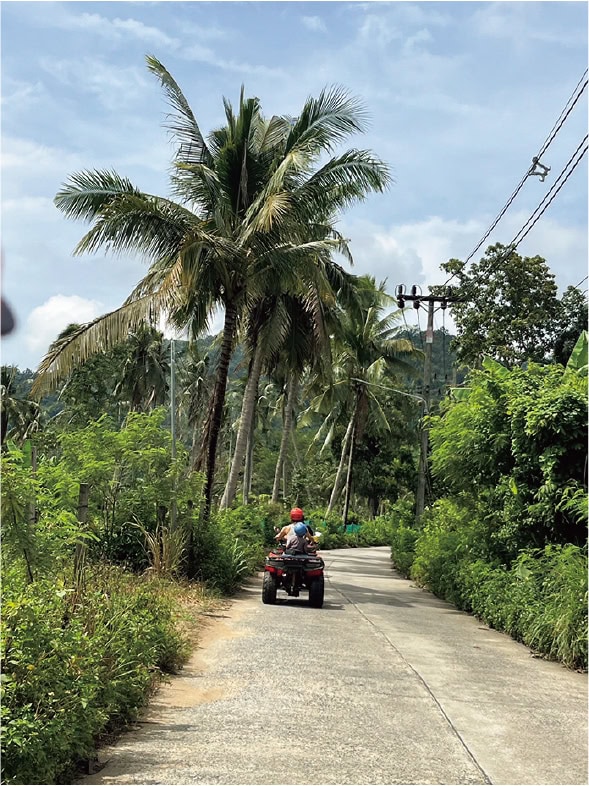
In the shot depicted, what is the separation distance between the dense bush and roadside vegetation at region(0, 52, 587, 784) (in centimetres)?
2

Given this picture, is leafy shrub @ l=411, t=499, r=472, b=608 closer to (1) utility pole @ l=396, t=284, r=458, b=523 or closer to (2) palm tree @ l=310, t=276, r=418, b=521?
(1) utility pole @ l=396, t=284, r=458, b=523

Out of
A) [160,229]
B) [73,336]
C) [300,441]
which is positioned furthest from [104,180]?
[300,441]

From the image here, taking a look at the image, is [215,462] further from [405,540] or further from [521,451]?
[405,540]

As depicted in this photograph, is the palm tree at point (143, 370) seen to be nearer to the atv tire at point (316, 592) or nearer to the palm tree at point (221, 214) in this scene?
the palm tree at point (221, 214)

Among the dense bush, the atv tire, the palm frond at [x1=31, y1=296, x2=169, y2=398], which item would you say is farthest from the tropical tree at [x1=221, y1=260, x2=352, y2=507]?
the dense bush

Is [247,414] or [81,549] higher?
[247,414]

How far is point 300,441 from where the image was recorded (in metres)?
84.6

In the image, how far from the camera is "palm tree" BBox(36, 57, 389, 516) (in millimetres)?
16859

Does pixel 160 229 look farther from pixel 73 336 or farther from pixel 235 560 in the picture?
pixel 235 560

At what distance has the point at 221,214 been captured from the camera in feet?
59.7

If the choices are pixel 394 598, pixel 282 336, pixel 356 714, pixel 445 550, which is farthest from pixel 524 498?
pixel 282 336

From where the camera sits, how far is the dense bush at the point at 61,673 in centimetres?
471

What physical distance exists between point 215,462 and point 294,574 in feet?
15.7

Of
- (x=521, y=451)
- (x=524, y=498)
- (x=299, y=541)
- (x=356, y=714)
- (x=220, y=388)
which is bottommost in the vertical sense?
(x=356, y=714)
